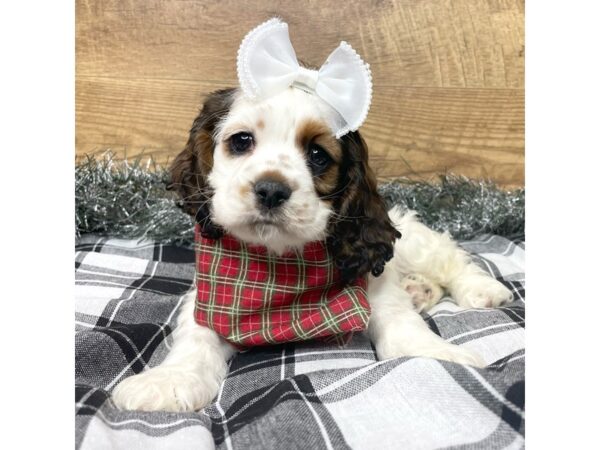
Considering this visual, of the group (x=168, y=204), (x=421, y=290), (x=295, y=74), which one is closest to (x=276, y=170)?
(x=295, y=74)

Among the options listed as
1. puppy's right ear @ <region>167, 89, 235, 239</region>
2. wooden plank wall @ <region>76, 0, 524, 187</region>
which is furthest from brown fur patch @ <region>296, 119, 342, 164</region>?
wooden plank wall @ <region>76, 0, 524, 187</region>

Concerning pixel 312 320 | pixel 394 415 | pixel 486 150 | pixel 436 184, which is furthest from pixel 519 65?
pixel 394 415

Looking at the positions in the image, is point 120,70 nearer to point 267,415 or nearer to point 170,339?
point 170,339

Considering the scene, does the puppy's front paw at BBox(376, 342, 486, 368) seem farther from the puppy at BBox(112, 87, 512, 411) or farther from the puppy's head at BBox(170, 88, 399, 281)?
the puppy's head at BBox(170, 88, 399, 281)

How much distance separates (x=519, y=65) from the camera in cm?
378

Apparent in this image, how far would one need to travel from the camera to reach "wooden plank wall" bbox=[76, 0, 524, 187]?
11.9 ft

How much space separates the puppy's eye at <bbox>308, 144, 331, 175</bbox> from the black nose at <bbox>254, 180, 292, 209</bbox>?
0.26 meters

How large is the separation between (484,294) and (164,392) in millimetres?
1381

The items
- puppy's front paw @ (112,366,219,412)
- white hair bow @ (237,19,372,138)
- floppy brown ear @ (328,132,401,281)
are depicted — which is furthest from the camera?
floppy brown ear @ (328,132,401,281)

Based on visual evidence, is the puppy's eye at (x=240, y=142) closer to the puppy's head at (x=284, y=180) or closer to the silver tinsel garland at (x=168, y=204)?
the puppy's head at (x=284, y=180)

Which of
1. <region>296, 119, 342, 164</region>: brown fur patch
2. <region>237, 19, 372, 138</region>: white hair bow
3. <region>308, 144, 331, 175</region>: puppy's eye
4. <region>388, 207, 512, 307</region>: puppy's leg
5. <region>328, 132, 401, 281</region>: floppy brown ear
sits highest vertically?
<region>237, 19, 372, 138</region>: white hair bow

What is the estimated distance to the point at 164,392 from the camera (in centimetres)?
157

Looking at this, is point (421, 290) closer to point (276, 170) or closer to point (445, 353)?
A: point (445, 353)

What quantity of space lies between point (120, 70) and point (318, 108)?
234 cm
